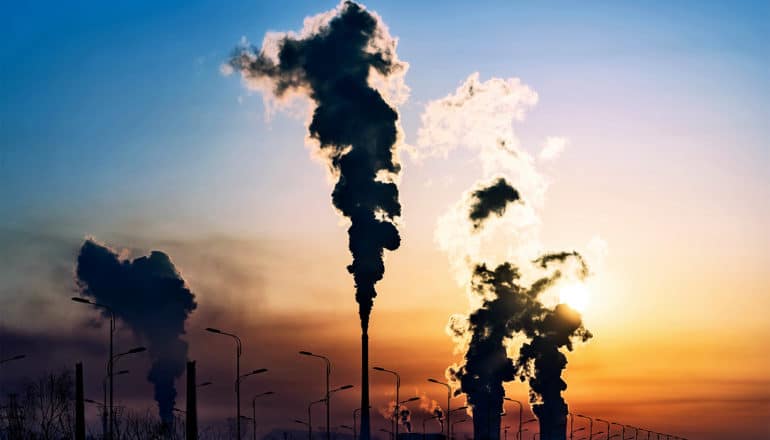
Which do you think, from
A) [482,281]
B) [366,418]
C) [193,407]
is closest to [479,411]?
[482,281]

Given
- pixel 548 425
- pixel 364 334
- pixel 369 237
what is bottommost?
pixel 548 425

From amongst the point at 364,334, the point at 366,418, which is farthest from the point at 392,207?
the point at 366,418

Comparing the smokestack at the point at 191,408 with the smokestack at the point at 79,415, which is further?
the smokestack at the point at 79,415

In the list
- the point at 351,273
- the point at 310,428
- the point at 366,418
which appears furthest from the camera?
the point at 366,418

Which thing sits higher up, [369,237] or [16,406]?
[369,237]

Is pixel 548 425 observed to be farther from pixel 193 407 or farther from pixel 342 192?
pixel 193 407

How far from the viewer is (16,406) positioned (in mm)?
106688

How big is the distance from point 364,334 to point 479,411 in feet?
148

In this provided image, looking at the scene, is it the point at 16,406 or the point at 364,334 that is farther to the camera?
the point at 364,334

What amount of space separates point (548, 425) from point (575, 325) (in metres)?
17.2

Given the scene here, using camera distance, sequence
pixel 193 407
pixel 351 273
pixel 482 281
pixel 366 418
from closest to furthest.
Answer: pixel 193 407, pixel 351 273, pixel 366 418, pixel 482 281

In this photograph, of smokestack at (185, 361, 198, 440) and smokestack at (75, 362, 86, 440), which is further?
smokestack at (75, 362, 86, 440)

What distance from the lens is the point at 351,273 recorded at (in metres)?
126

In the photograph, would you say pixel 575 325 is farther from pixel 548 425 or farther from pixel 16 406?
pixel 16 406
